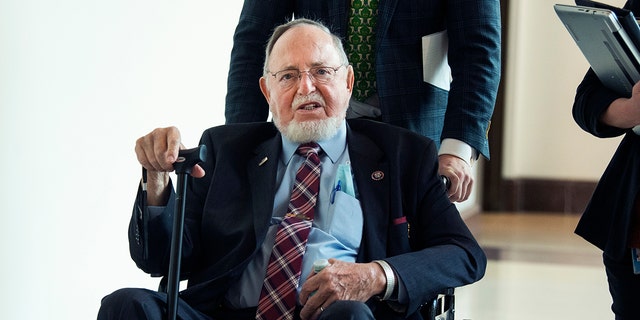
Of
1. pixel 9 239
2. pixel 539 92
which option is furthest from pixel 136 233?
pixel 539 92

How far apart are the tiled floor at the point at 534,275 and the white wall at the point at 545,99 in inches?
19.2

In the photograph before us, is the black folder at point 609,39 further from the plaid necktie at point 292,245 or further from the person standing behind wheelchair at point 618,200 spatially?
the plaid necktie at point 292,245

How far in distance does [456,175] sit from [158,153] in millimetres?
893

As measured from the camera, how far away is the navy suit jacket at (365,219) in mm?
2762

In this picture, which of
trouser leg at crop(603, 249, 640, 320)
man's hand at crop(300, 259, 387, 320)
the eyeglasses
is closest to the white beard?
the eyeglasses

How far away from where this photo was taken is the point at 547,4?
9.39m

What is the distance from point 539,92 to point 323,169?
22.1ft

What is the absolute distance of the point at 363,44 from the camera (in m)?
3.31

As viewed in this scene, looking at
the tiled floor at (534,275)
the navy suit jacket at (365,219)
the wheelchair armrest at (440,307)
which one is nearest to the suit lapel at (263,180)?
the navy suit jacket at (365,219)

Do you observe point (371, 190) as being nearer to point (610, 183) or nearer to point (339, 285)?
point (339, 285)

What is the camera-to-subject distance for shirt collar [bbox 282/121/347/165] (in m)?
3.01

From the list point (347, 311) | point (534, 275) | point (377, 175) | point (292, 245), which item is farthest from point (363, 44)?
point (534, 275)

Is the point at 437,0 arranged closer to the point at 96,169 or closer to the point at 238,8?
the point at 96,169

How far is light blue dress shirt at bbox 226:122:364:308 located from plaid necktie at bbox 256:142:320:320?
2cm
